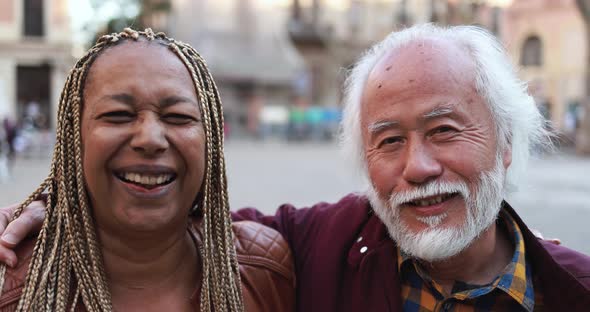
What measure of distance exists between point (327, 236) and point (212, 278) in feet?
1.84

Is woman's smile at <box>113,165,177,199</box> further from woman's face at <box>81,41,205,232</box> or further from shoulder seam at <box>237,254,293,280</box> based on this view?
shoulder seam at <box>237,254,293,280</box>

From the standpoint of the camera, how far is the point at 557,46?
32.2 metres

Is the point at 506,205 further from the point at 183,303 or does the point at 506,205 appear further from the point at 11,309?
the point at 11,309

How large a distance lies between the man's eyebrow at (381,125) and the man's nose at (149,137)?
0.69 meters

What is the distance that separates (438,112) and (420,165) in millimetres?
180

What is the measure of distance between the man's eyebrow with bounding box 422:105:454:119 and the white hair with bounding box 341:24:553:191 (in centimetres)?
14

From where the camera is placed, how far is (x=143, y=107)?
173 centimetres

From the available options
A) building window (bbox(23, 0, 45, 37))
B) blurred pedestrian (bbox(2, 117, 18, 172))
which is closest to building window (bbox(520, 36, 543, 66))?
building window (bbox(23, 0, 45, 37))

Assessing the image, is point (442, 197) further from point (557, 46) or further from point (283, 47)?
point (557, 46)

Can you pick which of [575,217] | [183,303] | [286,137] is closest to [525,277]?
[183,303]

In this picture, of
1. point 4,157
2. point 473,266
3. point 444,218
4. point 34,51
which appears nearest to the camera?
point 444,218

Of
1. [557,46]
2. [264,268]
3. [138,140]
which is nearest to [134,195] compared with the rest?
[138,140]

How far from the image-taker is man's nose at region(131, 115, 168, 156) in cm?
168

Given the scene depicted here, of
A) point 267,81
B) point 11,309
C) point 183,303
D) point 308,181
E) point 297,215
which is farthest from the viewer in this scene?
point 267,81
